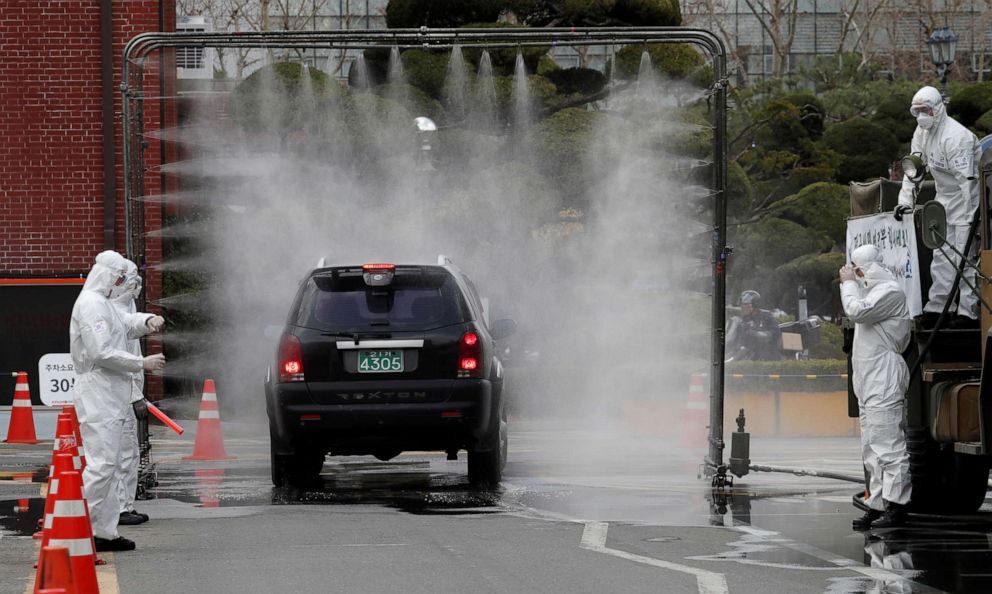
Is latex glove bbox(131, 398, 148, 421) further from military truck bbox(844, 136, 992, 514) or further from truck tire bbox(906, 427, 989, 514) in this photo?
truck tire bbox(906, 427, 989, 514)

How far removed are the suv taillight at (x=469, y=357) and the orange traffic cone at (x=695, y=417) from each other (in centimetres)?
566

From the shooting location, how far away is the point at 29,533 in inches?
430

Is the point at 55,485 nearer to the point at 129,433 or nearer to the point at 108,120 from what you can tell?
the point at 129,433

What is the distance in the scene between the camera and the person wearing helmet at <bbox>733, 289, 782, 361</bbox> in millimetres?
23312

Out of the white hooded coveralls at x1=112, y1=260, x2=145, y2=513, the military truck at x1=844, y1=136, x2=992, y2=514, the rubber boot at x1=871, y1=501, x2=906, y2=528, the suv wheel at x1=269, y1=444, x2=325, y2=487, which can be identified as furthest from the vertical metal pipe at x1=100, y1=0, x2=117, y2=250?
the rubber boot at x1=871, y1=501, x2=906, y2=528

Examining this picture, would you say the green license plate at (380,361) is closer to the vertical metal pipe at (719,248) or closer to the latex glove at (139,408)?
the latex glove at (139,408)

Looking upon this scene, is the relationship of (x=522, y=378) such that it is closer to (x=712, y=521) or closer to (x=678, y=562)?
(x=712, y=521)

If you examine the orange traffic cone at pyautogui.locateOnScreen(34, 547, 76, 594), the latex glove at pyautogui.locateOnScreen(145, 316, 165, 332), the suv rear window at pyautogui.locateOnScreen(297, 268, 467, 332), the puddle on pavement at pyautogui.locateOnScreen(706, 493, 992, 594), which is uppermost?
the suv rear window at pyautogui.locateOnScreen(297, 268, 467, 332)

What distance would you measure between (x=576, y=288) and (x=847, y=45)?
165 feet

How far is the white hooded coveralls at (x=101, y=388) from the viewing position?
1012 cm

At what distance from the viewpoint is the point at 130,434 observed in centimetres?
1059

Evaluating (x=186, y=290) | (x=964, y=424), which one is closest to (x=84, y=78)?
(x=186, y=290)

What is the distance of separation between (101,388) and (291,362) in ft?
9.09

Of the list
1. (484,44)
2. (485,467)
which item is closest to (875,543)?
(485,467)
